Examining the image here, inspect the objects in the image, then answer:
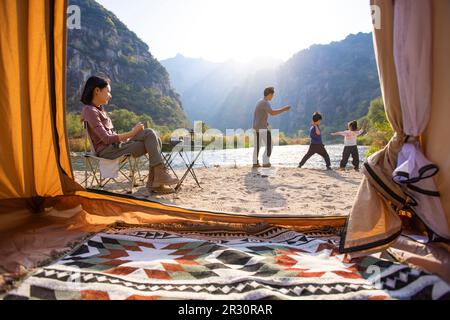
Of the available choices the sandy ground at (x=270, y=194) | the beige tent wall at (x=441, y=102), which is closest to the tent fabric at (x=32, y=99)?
the sandy ground at (x=270, y=194)

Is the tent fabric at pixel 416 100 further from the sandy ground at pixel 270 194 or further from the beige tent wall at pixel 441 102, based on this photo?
the sandy ground at pixel 270 194

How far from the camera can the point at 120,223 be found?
7.79 feet

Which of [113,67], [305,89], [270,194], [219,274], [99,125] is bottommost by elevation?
[270,194]

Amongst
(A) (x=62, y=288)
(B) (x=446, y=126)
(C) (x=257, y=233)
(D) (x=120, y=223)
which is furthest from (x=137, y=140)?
(B) (x=446, y=126)

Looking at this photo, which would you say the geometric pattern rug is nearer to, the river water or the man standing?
the river water

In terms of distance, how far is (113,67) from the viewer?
53281 mm

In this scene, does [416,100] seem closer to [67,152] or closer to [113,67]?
[67,152]

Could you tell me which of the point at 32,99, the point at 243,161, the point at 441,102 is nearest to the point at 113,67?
the point at 243,161

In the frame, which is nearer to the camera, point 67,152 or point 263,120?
point 67,152

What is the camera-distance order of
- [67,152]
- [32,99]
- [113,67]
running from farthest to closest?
1. [113,67]
2. [67,152]
3. [32,99]

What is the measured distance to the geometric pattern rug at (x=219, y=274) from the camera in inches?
51.6

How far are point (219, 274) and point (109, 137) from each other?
8.59ft
